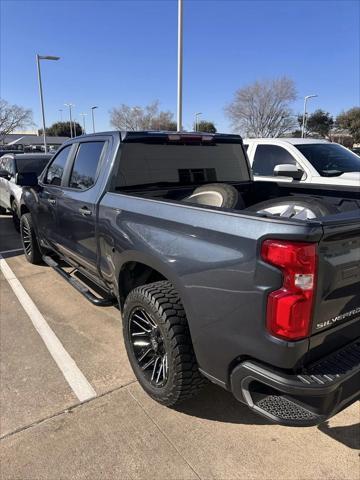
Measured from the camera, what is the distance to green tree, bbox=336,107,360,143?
4644 cm

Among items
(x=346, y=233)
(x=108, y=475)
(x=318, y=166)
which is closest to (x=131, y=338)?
(x=108, y=475)

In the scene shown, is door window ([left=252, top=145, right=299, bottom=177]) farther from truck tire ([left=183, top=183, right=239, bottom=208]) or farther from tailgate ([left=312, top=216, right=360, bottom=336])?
tailgate ([left=312, top=216, right=360, bottom=336])

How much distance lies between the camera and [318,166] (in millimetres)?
6508

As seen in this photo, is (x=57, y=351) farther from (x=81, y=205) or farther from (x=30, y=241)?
(x=30, y=241)

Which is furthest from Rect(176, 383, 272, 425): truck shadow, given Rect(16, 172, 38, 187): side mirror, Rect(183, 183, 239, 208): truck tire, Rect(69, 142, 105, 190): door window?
Rect(16, 172, 38, 187): side mirror

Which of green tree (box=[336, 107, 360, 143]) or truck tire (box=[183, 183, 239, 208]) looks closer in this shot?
truck tire (box=[183, 183, 239, 208])

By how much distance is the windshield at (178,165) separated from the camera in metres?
3.32

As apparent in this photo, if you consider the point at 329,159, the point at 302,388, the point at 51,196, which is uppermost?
the point at 329,159

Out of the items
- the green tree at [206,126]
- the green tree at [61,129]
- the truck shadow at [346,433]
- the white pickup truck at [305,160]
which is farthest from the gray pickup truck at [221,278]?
the green tree at [61,129]

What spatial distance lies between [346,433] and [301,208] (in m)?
1.51

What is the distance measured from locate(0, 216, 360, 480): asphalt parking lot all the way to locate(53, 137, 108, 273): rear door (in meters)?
0.96

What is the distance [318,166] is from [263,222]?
205 inches

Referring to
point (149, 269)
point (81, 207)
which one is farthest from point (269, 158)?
point (149, 269)

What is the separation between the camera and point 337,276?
1.86 m
